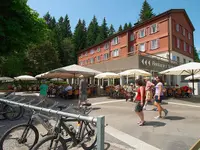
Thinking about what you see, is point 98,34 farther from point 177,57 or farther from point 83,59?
point 177,57

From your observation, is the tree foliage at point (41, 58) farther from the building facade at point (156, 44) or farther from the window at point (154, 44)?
the window at point (154, 44)

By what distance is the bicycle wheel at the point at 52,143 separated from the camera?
2666 mm

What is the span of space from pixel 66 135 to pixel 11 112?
4.49 m

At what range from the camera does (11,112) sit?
6383mm

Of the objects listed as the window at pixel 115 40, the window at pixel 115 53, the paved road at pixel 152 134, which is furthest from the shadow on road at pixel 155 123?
the window at pixel 115 40

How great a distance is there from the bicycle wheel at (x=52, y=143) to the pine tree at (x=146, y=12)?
179 ft

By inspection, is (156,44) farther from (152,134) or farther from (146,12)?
(146,12)

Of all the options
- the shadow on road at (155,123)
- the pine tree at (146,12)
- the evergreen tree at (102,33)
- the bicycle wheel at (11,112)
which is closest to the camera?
the shadow on road at (155,123)

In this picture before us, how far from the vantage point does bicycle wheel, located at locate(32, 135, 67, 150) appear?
2.67 metres

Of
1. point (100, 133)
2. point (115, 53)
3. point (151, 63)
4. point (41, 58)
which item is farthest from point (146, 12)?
point (100, 133)

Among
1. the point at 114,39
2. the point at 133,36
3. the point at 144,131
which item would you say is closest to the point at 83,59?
the point at 114,39

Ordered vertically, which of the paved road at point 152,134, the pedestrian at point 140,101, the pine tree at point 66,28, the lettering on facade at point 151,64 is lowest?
the paved road at point 152,134

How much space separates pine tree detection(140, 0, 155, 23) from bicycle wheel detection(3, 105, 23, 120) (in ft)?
172

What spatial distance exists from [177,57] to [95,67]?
13.4 meters
